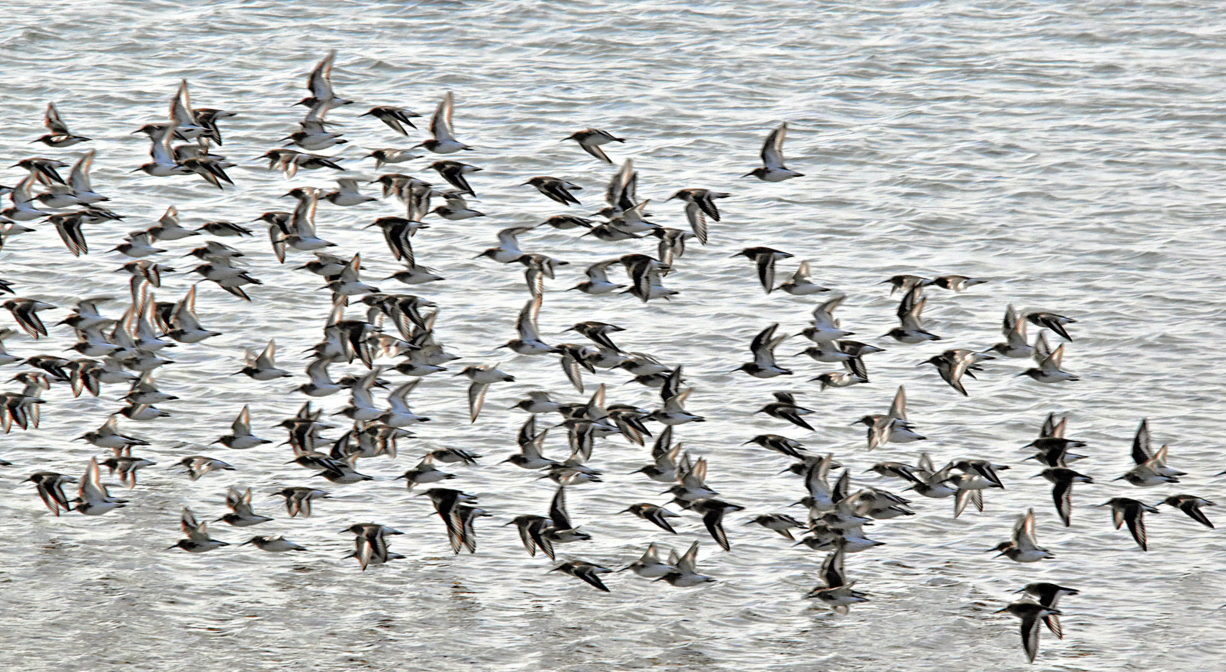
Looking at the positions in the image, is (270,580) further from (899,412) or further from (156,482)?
(899,412)

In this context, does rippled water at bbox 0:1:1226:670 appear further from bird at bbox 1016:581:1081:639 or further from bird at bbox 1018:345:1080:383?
bird at bbox 1018:345:1080:383

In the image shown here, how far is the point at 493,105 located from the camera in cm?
3925

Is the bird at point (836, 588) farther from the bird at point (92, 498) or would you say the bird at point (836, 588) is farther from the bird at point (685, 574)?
the bird at point (92, 498)

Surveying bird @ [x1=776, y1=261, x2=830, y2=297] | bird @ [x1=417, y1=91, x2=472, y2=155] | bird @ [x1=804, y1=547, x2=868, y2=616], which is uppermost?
bird @ [x1=417, y1=91, x2=472, y2=155]

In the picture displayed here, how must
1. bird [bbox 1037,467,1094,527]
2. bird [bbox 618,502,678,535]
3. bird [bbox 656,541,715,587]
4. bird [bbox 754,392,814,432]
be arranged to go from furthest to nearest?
bird [bbox 754,392,814,432] → bird [bbox 618,502,678,535] → bird [bbox 656,541,715,587] → bird [bbox 1037,467,1094,527]

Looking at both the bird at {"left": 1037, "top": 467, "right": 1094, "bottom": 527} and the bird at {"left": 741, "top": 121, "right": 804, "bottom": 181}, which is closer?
the bird at {"left": 1037, "top": 467, "right": 1094, "bottom": 527}

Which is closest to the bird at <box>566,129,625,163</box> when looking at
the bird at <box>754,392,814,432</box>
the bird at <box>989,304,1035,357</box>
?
the bird at <box>754,392,814,432</box>

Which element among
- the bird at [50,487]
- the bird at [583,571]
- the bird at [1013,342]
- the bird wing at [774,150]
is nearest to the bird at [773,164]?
the bird wing at [774,150]

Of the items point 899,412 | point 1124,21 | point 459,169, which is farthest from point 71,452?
point 1124,21

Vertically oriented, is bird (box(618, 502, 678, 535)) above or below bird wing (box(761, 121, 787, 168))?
below

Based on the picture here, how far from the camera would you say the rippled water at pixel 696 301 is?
17312 mm

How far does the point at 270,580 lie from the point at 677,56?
28.0 meters

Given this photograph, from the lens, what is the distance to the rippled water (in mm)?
17312

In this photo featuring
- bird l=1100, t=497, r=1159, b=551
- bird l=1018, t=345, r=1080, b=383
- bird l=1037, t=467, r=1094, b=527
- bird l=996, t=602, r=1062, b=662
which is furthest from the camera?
bird l=1018, t=345, r=1080, b=383
